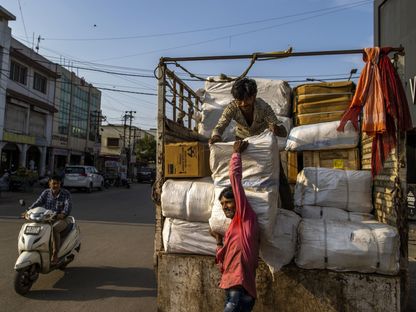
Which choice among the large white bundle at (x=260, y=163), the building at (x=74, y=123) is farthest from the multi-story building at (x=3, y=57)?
the large white bundle at (x=260, y=163)

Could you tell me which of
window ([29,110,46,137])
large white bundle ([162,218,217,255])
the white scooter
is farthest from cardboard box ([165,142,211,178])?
window ([29,110,46,137])

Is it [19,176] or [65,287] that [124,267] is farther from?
[19,176]

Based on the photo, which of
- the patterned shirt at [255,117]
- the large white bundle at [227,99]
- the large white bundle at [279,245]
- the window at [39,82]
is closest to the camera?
the large white bundle at [279,245]

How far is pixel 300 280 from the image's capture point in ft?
10.6

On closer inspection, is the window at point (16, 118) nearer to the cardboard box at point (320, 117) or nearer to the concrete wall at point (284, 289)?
the cardboard box at point (320, 117)

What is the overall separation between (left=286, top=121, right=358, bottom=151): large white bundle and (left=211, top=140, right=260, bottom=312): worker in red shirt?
2.42 m

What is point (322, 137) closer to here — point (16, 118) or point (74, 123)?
point (16, 118)

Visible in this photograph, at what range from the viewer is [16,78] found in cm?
2361

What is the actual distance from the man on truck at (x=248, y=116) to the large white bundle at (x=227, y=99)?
1.86 metres

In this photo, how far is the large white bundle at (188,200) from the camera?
3.46 metres

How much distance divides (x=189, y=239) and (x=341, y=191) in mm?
1829

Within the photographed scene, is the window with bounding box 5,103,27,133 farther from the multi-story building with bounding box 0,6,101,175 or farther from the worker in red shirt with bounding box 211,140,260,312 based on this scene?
the worker in red shirt with bounding box 211,140,260,312

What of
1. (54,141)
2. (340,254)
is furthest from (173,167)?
(54,141)

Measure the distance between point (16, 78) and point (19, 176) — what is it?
7.91m
